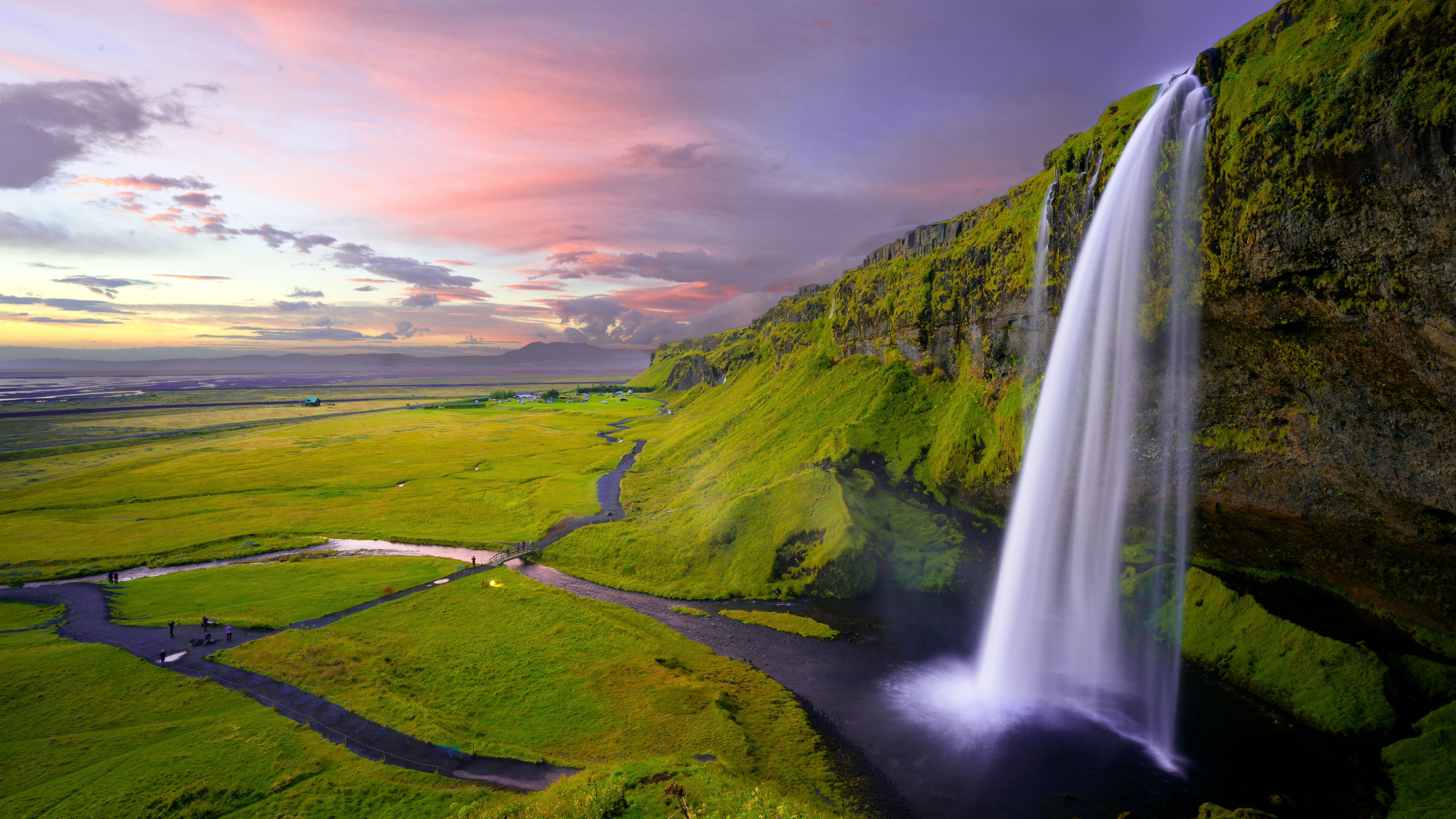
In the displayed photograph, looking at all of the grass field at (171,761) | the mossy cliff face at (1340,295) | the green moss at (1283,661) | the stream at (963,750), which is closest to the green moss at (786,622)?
the stream at (963,750)

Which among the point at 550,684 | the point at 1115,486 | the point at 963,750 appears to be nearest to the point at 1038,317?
the point at 1115,486

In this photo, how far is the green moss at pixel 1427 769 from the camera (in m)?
23.8

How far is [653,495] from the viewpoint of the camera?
282 feet

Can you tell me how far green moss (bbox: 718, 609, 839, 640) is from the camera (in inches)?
1766

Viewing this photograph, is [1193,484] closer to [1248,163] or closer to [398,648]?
[1248,163]

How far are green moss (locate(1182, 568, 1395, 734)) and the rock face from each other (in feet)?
11.2

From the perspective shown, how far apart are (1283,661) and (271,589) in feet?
282

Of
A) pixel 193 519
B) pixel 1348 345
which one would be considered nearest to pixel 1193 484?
pixel 1348 345

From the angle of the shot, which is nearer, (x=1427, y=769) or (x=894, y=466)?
(x=1427, y=769)

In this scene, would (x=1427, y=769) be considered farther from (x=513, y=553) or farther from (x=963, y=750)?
(x=513, y=553)

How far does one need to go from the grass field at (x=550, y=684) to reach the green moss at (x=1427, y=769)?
26079 millimetres

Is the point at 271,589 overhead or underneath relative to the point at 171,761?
underneath

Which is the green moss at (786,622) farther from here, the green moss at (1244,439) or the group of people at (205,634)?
the group of people at (205,634)

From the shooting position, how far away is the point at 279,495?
324 feet
